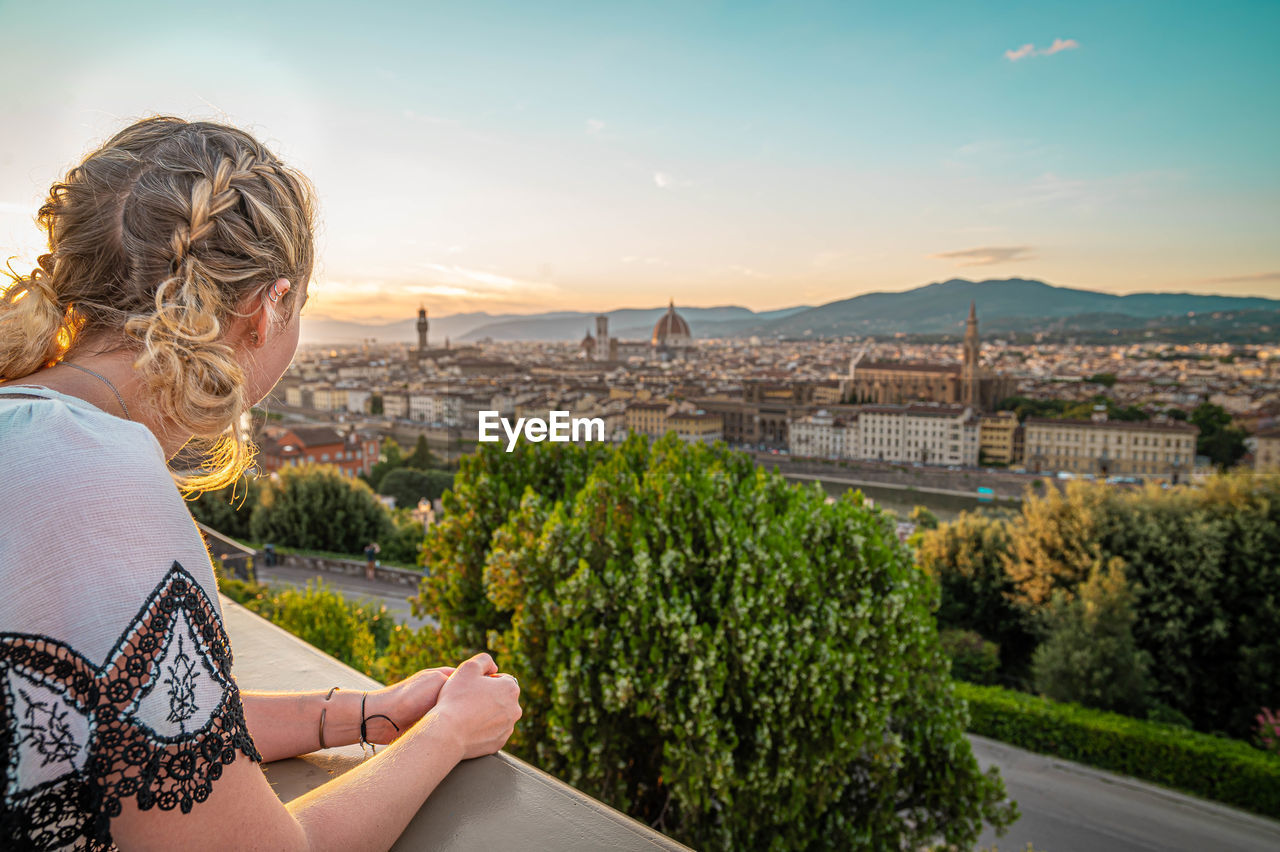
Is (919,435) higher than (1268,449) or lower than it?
lower

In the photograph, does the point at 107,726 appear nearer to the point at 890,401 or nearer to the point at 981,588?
the point at 981,588

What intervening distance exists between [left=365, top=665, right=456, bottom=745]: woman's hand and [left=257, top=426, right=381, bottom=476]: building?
19589 millimetres

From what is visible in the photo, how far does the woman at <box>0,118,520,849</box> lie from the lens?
391mm

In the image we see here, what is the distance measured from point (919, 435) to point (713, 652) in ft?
98.9

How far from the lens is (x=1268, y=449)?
58.4 ft

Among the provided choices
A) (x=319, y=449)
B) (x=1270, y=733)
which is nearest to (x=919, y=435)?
(x=319, y=449)

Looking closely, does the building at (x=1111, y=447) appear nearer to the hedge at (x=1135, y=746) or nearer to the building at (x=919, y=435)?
the building at (x=919, y=435)

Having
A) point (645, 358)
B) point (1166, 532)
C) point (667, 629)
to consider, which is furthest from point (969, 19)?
point (645, 358)

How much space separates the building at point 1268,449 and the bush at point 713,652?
19.1 metres

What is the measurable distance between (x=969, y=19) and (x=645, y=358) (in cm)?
4091

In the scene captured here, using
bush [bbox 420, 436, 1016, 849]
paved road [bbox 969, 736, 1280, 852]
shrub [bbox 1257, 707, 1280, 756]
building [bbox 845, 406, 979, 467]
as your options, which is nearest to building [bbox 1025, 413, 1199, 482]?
building [bbox 845, 406, 979, 467]

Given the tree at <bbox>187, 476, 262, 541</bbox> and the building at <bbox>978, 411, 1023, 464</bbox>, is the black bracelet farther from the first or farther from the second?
the building at <bbox>978, 411, 1023, 464</bbox>

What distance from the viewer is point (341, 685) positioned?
2.76 ft

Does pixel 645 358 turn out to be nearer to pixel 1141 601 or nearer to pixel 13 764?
pixel 1141 601
